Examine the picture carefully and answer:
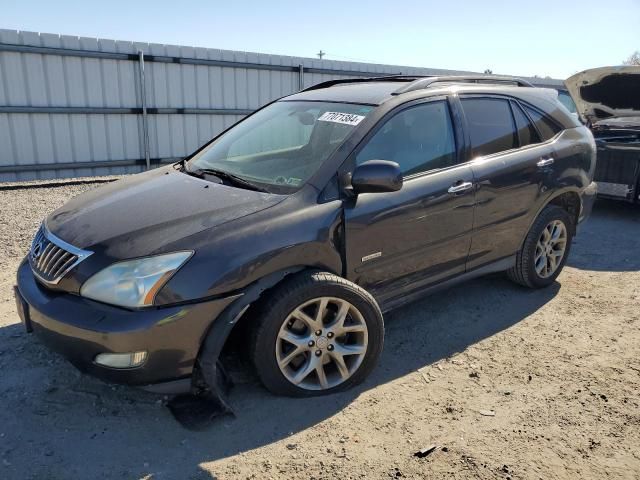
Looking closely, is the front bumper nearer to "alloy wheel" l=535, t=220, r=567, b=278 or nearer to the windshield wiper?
the windshield wiper

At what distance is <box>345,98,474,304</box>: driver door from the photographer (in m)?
3.12

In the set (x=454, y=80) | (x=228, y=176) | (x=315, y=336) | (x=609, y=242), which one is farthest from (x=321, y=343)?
(x=609, y=242)

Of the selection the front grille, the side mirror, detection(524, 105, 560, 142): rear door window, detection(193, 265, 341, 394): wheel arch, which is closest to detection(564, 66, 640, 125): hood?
detection(524, 105, 560, 142): rear door window

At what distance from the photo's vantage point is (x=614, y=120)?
767cm

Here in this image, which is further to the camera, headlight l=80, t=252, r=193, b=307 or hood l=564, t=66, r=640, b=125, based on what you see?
hood l=564, t=66, r=640, b=125

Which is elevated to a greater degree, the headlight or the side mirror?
the side mirror

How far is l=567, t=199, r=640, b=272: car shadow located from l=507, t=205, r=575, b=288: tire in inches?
33.6

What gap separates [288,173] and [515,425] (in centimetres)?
192

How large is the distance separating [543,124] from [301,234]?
2.69 m

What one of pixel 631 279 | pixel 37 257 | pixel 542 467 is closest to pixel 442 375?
pixel 542 467

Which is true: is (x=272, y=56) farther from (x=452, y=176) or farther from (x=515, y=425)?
(x=515, y=425)

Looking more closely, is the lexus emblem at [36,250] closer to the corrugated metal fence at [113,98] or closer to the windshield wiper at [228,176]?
the windshield wiper at [228,176]

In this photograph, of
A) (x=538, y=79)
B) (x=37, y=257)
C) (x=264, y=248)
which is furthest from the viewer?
(x=538, y=79)

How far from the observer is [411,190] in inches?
130
